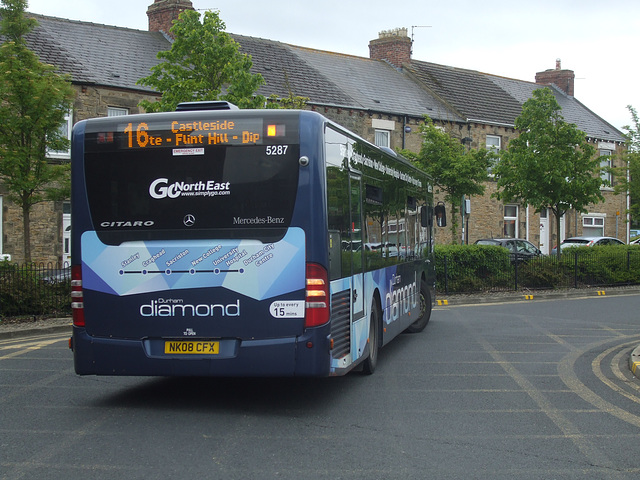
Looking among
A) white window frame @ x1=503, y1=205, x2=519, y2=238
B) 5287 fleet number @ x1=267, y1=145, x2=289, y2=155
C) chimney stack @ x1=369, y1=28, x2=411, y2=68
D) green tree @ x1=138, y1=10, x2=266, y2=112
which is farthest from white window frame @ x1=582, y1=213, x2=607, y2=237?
5287 fleet number @ x1=267, y1=145, x2=289, y2=155

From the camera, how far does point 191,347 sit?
7.41 metres

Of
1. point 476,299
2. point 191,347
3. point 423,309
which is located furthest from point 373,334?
point 476,299

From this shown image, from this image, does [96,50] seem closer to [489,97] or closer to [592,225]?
[489,97]

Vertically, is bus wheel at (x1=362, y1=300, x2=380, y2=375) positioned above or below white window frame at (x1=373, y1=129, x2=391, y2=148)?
below

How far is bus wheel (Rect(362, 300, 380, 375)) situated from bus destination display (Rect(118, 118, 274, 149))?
303 cm

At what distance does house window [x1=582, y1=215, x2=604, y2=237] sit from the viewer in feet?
147

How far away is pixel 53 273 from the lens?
16984 millimetres

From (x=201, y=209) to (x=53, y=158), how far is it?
2083 centimetres

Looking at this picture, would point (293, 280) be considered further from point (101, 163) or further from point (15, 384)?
point (15, 384)

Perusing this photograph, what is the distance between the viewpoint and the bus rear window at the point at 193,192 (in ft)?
24.1

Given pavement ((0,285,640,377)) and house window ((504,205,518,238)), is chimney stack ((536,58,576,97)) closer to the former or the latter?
house window ((504,205,518,238))

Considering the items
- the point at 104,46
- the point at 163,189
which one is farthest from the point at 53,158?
the point at 163,189

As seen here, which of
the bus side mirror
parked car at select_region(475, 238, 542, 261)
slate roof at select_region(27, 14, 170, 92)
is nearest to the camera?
the bus side mirror

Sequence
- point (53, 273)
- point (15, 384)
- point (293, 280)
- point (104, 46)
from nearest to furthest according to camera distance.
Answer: point (293, 280) < point (15, 384) < point (53, 273) < point (104, 46)
